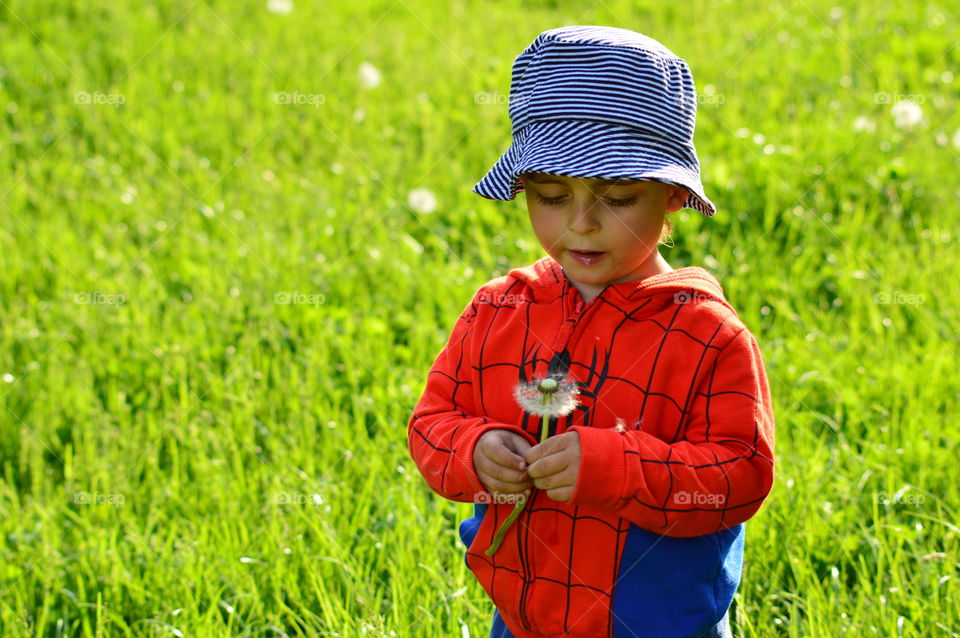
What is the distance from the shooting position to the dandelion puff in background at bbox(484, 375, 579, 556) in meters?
1.76

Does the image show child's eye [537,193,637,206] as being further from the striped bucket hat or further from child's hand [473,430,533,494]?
child's hand [473,430,533,494]

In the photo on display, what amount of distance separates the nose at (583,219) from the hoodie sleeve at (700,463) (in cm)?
31

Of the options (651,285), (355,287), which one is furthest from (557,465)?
(355,287)

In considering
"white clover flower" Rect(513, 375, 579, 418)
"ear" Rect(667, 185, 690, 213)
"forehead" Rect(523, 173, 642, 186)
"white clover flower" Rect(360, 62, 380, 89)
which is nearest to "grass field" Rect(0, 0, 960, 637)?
"white clover flower" Rect(360, 62, 380, 89)

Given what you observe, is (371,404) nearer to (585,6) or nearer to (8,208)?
(8,208)

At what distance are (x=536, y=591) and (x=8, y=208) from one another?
365cm

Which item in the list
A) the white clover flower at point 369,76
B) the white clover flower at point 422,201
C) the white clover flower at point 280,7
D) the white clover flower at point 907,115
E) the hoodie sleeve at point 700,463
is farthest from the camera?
the white clover flower at point 280,7

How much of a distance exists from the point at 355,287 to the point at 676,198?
7.18ft

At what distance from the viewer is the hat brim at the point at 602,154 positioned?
1720 mm

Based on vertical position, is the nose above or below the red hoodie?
above

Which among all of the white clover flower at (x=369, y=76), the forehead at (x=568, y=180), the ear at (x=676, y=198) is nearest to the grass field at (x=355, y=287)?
the white clover flower at (x=369, y=76)

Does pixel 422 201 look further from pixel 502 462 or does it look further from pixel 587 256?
pixel 502 462

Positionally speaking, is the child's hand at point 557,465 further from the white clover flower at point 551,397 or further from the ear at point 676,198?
the ear at point 676,198

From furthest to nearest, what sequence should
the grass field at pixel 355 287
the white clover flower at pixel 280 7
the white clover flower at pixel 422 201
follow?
1. the white clover flower at pixel 280 7
2. the white clover flower at pixel 422 201
3. the grass field at pixel 355 287
